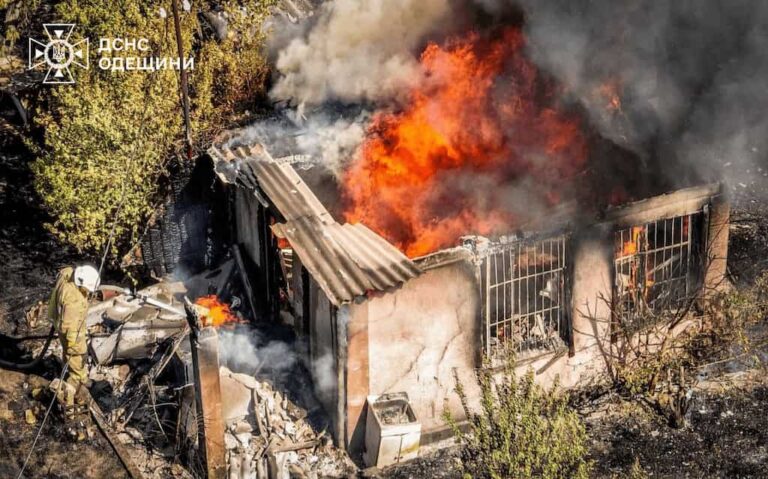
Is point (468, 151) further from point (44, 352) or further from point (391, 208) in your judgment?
point (44, 352)

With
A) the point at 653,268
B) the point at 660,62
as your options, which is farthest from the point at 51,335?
the point at 660,62

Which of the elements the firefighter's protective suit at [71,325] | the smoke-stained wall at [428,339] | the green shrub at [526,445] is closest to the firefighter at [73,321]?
the firefighter's protective suit at [71,325]

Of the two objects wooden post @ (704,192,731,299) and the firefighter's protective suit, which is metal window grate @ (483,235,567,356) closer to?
wooden post @ (704,192,731,299)

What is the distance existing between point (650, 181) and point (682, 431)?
424cm

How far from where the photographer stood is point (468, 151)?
13656 millimetres

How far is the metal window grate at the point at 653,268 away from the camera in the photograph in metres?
10.9

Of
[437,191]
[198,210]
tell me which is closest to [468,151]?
[437,191]

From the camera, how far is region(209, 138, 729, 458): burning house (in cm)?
928

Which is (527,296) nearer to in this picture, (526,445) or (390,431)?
(390,431)

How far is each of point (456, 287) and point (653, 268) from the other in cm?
364

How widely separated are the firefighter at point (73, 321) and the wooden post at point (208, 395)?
2.36 metres

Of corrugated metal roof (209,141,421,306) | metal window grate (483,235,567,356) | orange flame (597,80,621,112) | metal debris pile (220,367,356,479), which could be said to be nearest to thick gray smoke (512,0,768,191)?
orange flame (597,80,621,112)

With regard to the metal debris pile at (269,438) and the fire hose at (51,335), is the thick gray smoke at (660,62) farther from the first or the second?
the fire hose at (51,335)

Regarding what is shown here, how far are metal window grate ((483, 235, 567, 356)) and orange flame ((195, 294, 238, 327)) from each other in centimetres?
437
